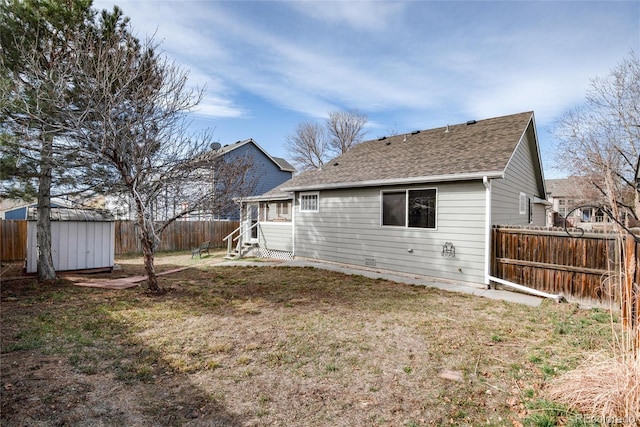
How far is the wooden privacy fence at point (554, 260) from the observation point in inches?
251

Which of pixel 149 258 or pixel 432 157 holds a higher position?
pixel 432 157

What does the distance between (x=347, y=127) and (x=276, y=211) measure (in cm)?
2276

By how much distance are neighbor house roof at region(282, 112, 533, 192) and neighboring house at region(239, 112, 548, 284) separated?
35 millimetres

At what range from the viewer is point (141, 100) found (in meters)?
6.12

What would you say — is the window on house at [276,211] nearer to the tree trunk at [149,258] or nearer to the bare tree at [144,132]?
the bare tree at [144,132]

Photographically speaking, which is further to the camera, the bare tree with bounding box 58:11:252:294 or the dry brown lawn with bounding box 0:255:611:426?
the bare tree with bounding box 58:11:252:294

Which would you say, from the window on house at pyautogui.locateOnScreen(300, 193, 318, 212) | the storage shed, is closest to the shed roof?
the storage shed

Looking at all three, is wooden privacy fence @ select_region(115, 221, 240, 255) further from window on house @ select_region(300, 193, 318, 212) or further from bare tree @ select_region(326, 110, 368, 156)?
bare tree @ select_region(326, 110, 368, 156)

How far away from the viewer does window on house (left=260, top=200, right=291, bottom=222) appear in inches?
536

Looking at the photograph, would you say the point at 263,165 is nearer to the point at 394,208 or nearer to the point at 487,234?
the point at 394,208

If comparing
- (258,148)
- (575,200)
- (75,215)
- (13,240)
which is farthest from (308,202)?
(575,200)

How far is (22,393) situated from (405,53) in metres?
13.9

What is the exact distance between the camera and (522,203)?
1063 cm

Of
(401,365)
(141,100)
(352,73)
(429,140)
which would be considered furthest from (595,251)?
(352,73)
